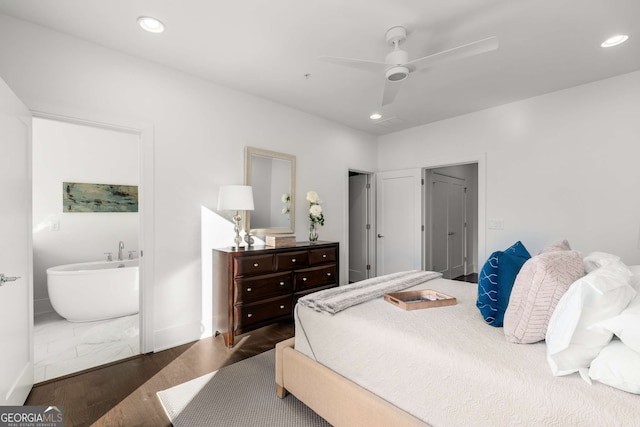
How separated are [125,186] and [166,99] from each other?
2.43 meters

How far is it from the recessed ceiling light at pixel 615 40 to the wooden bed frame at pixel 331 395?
320 cm

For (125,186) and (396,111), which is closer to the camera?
(396,111)

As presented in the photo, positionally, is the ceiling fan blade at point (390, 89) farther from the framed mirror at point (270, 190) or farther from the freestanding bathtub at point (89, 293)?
the freestanding bathtub at point (89, 293)

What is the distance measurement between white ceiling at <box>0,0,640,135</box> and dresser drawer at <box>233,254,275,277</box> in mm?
1839

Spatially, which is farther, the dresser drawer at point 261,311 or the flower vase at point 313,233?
the flower vase at point 313,233

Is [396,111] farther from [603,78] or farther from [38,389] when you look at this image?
[38,389]

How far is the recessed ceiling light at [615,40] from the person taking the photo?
238cm

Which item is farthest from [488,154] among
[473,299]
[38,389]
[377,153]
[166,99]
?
[38,389]

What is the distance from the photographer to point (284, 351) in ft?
6.33

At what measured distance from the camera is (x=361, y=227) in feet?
17.6

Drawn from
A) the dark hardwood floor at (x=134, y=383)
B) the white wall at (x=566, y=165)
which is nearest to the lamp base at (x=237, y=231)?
the dark hardwood floor at (x=134, y=383)

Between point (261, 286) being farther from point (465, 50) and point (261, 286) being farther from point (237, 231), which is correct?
point (465, 50)

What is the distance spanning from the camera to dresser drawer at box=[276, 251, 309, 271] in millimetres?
3145

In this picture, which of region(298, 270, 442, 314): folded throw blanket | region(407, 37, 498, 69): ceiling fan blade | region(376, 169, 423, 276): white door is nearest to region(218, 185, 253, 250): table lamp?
region(298, 270, 442, 314): folded throw blanket
